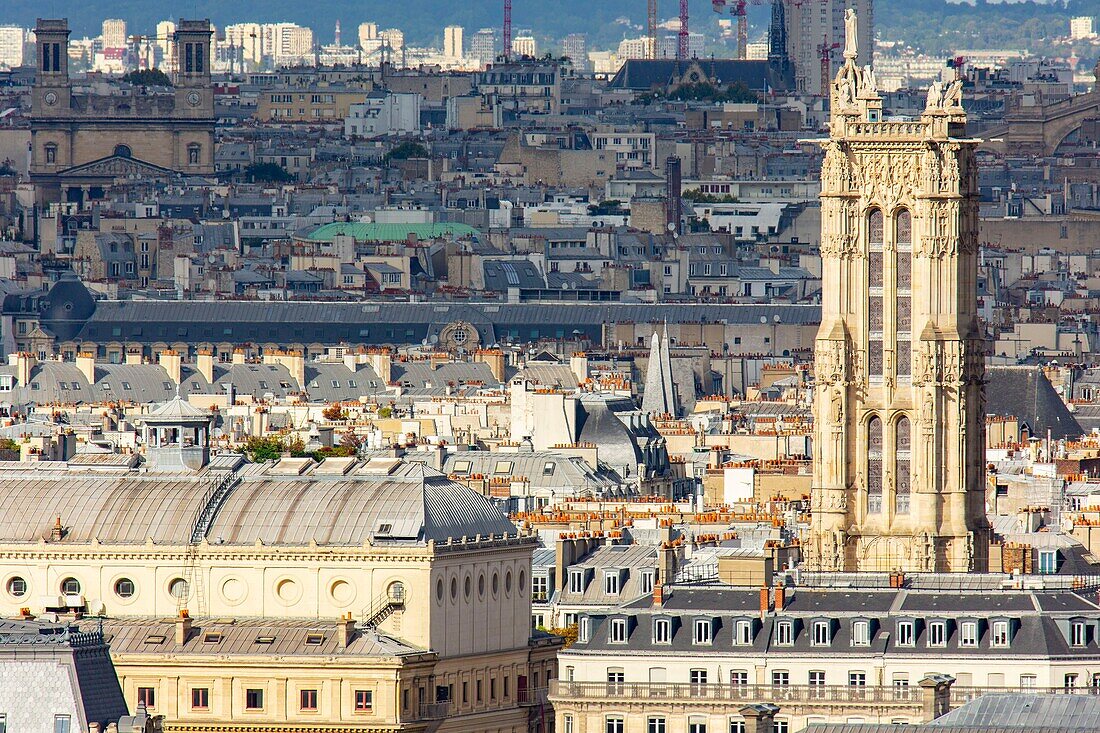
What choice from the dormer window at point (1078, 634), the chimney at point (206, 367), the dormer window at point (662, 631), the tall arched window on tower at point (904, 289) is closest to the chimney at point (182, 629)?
the dormer window at point (662, 631)

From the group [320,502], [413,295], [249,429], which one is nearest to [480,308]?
[413,295]

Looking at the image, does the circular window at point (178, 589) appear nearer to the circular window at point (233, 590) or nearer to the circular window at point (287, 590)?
the circular window at point (233, 590)

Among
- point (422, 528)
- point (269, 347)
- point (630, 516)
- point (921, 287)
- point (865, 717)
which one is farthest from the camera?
point (269, 347)

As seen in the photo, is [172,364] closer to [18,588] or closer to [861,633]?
[18,588]

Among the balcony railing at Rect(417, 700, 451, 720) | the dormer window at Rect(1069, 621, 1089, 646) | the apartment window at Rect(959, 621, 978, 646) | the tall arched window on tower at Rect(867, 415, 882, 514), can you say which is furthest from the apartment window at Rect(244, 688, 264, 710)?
the tall arched window on tower at Rect(867, 415, 882, 514)

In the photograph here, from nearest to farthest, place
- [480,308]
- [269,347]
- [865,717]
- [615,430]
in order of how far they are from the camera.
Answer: [865,717] < [615,430] < [269,347] < [480,308]

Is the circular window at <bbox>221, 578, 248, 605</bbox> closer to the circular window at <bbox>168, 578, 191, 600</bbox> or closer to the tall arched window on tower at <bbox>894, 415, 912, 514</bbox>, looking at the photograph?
the circular window at <bbox>168, 578, 191, 600</bbox>

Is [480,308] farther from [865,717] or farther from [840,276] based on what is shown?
[865,717]
